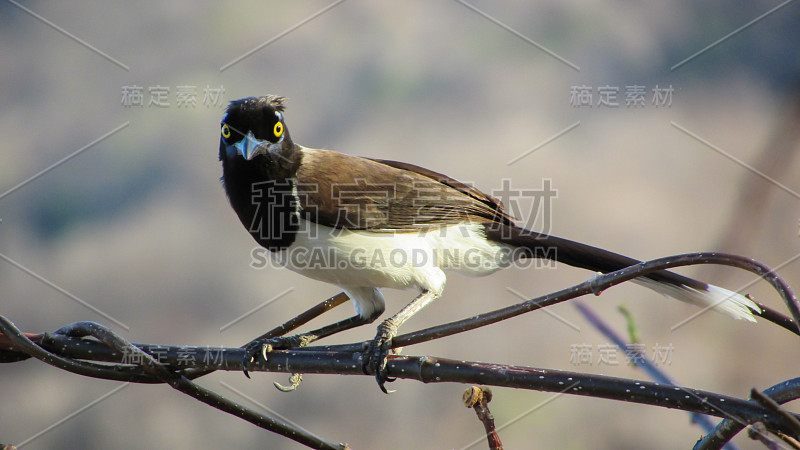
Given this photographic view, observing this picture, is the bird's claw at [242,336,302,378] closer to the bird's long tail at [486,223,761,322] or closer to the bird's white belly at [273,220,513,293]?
the bird's white belly at [273,220,513,293]

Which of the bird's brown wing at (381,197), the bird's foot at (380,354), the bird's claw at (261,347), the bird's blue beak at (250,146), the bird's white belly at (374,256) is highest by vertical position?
the bird's blue beak at (250,146)

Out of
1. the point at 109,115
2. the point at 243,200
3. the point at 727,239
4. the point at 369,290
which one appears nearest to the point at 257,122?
the point at 243,200

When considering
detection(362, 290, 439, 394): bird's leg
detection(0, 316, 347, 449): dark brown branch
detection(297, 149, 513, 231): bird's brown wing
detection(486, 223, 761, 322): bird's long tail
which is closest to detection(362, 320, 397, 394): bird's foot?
detection(362, 290, 439, 394): bird's leg

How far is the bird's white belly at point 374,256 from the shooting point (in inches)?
95.6

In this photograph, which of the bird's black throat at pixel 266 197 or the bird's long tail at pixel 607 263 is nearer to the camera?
the bird's long tail at pixel 607 263

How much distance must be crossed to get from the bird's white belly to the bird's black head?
30 centimetres

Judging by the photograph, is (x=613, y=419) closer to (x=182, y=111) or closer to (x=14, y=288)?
(x=182, y=111)

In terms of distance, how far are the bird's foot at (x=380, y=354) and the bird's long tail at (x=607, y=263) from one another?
71cm

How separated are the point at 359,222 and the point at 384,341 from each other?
648mm

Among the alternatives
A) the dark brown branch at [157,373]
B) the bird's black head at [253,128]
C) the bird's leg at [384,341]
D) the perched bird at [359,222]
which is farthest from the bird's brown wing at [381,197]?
the dark brown branch at [157,373]

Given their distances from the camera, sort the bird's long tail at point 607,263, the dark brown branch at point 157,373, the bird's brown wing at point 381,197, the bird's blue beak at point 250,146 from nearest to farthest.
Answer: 1. the dark brown branch at point 157,373
2. the bird's long tail at point 607,263
3. the bird's blue beak at point 250,146
4. the bird's brown wing at point 381,197

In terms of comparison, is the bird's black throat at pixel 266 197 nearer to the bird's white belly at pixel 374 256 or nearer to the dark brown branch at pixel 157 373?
the bird's white belly at pixel 374 256

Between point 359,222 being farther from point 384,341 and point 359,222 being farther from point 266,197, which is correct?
point 384,341

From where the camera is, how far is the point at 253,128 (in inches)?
95.8
